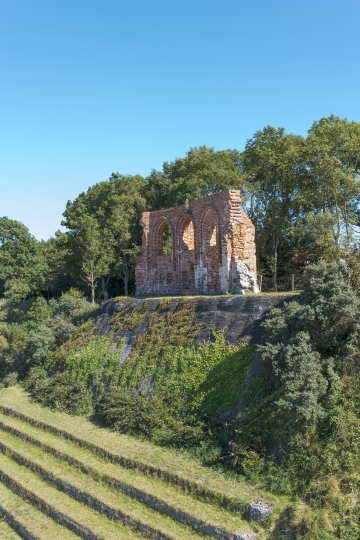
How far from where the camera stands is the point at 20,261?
3712cm

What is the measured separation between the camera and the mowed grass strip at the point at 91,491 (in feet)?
30.7

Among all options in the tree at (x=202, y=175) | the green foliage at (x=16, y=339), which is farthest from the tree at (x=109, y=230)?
the green foliage at (x=16, y=339)

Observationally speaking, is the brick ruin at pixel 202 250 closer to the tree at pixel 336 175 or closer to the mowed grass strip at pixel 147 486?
the tree at pixel 336 175

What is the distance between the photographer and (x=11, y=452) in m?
14.2

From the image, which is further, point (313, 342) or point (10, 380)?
point (10, 380)

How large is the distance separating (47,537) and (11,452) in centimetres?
464

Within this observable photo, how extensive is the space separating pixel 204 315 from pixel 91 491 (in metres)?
6.96

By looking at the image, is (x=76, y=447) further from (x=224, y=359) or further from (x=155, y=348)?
(x=224, y=359)

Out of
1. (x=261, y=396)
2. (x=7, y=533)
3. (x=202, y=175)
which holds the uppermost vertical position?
(x=202, y=175)

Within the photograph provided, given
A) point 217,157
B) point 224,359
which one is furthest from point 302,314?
point 217,157

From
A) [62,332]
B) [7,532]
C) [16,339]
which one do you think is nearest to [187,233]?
[62,332]

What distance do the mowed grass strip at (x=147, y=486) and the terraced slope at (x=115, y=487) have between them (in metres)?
A: 0.02

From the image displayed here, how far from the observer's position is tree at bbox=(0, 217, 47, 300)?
35.9 meters

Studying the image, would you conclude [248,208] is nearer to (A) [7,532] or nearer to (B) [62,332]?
(B) [62,332]
